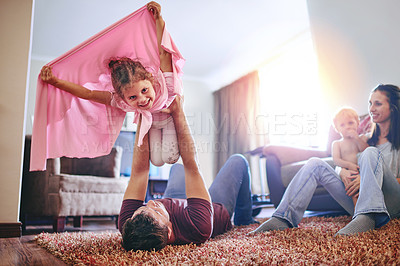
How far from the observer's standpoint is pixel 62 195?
8.09ft

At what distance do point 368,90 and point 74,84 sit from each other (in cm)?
268

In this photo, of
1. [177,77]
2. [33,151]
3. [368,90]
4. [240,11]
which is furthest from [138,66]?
[240,11]

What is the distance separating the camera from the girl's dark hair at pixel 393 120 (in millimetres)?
1808

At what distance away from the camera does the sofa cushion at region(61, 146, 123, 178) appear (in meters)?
3.03

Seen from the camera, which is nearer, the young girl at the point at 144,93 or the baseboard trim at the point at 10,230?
the young girl at the point at 144,93

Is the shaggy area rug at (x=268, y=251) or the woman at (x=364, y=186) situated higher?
the woman at (x=364, y=186)

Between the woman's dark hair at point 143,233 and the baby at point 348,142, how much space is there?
1.27 m

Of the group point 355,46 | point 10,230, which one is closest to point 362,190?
point 10,230

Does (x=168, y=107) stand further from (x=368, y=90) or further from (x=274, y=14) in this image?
(x=274, y=14)

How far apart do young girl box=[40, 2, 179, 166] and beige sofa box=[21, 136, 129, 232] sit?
4.53 ft

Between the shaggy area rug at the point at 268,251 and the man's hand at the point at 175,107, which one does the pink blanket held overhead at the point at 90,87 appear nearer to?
the man's hand at the point at 175,107

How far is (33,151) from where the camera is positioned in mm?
1304

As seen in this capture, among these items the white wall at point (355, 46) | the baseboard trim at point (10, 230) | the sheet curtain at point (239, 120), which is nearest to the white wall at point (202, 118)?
the sheet curtain at point (239, 120)

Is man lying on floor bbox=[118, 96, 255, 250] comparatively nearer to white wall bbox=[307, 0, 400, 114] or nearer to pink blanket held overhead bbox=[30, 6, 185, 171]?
pink blanket held overhead bbox=[30, 6, 185, 171]
